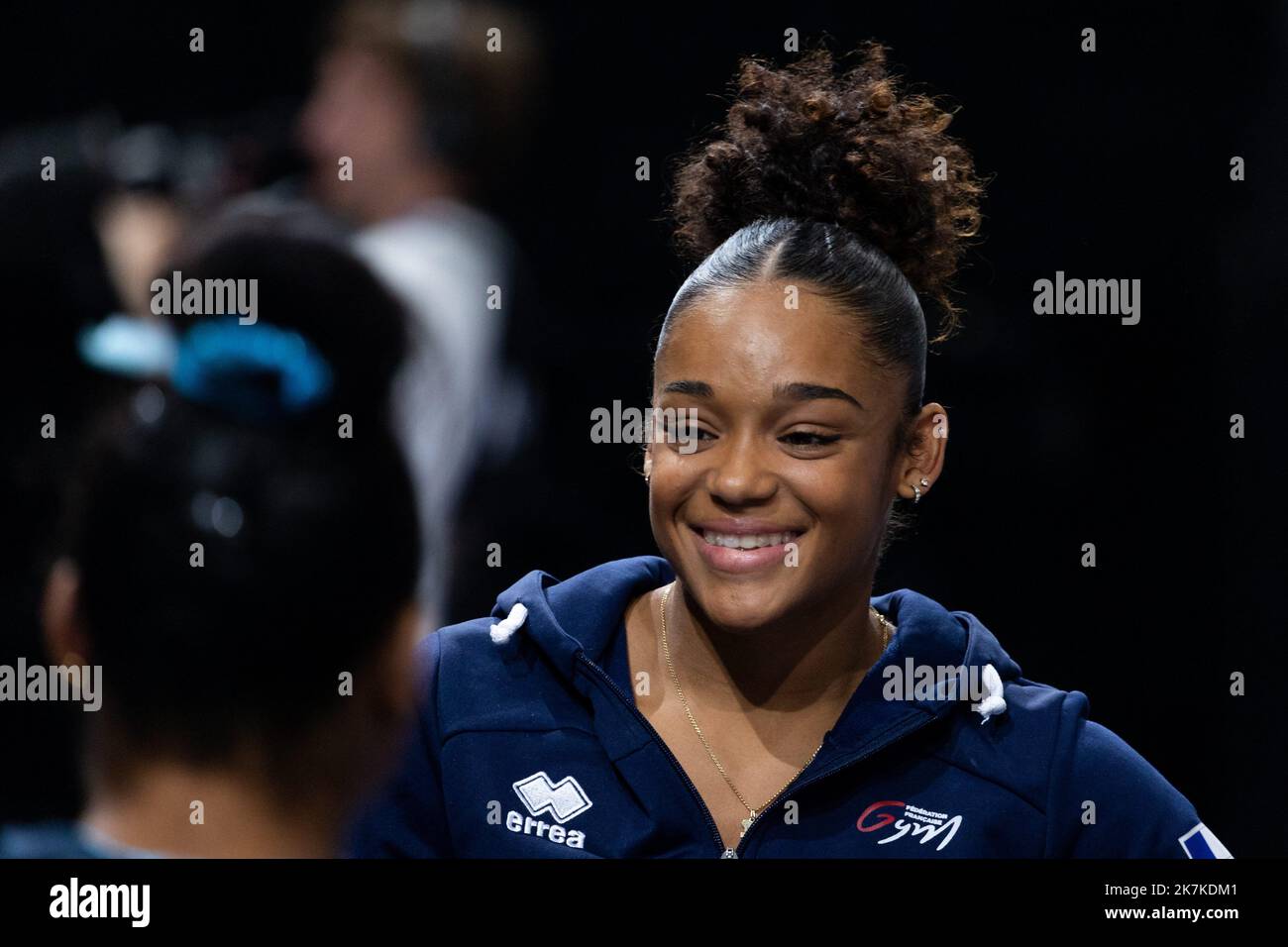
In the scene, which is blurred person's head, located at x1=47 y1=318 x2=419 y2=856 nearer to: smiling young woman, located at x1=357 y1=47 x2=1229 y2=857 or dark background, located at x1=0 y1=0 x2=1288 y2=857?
smiling young woman, located at x1=357 y1=47 x2=1229 y2=857

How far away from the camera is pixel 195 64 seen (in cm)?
298

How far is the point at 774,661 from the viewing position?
7.33 ft

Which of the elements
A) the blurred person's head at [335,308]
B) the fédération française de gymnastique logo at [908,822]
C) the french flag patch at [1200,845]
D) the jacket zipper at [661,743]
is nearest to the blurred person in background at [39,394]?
the jacket zipper at [661,743]

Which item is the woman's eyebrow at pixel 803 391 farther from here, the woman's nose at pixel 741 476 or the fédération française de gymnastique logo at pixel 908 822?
the fédération française de gymnastique logo at pixel 908 822

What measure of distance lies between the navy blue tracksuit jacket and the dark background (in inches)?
31.2

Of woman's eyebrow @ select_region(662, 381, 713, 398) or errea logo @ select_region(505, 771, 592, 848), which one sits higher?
woman's eyebrow @ select_region(662, 381, 713, 398)

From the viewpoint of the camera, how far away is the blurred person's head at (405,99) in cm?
297

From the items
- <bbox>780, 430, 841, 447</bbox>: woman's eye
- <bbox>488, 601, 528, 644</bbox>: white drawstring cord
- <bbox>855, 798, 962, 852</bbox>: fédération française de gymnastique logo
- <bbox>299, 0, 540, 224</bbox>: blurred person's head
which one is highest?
<bbox>299, 0, 540, 224</bbox>: blurred person's head

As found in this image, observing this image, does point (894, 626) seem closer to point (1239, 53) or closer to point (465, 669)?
point (465, 669)

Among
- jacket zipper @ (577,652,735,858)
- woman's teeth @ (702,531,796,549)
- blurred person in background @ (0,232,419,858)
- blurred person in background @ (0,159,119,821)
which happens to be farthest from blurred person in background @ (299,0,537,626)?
blurred person in background @ (0,232,419,858)

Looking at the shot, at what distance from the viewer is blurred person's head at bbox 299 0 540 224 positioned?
9.74 feet

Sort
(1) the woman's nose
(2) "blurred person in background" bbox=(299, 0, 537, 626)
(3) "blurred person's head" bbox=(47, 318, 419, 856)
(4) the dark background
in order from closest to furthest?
(3) "blurred person's head" bbox=(47, 318, 419, 856) → (1) the woman's nose → (2) "blurred person in background" bbox=(299, 0, 537, 626) → (4) the dark background

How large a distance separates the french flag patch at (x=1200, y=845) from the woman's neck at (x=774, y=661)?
488mm
